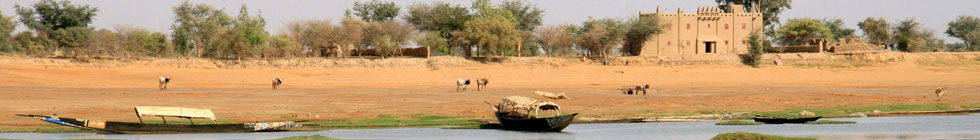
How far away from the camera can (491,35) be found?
7362cm

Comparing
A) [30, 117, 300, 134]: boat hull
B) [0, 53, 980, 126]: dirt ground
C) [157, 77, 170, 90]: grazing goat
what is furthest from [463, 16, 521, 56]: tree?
[30, 117, 300, 134]: boat hull

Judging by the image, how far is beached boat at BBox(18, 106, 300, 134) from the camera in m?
29.5

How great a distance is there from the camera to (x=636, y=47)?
78.8 meters

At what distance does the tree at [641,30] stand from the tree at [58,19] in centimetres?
3811

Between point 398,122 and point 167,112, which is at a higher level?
point 167,112

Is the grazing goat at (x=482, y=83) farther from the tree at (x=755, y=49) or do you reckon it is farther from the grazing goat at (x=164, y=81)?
the tree at (x=755, y=49)

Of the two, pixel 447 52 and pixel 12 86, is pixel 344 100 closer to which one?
pixel 12 86

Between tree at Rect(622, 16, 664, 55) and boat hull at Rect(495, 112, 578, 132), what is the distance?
4380cm

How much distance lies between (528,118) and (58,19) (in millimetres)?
57627

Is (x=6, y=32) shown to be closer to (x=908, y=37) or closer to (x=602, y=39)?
Answer: (x=602, y=39)

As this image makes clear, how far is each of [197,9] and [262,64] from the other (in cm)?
2611

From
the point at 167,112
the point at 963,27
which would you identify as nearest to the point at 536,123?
the point at 167,112

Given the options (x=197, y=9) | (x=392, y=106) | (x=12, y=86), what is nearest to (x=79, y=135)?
(x=392, y=106)

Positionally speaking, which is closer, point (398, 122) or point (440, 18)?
point (398, 122)
